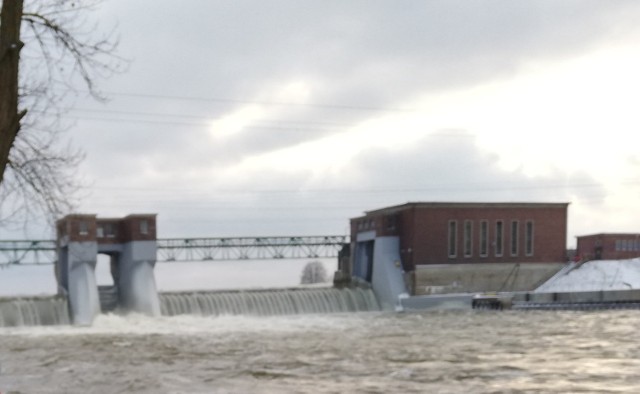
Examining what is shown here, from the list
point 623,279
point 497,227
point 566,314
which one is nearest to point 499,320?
point 566,314

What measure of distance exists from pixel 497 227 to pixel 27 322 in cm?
3767

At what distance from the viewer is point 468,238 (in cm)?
5797

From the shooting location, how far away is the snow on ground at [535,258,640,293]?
58156 millimetres

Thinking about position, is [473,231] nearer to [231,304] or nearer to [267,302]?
[267,302]

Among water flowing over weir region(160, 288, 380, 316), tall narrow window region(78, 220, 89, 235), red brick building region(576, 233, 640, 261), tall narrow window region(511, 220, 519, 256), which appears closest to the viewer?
water flowing over weir region(160, 288, 380, 316)

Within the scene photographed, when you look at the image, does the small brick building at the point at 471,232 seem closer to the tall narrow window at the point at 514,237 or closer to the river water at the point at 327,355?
the tall narrow window at the point at 514,237

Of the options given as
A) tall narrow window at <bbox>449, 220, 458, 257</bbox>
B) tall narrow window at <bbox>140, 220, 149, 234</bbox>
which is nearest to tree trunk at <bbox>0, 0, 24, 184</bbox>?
tall narrow window at <bbox>140, 220, 149, 234</bbox>

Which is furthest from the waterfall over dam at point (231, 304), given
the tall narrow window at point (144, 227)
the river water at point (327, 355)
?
the tall narrow window at point (144, 227)

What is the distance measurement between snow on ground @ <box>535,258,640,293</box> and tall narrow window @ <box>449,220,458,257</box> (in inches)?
328

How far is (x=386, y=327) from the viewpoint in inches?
1610

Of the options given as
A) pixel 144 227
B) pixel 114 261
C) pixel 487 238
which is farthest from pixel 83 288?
pixel 487 238

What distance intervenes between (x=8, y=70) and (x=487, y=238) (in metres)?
54.4

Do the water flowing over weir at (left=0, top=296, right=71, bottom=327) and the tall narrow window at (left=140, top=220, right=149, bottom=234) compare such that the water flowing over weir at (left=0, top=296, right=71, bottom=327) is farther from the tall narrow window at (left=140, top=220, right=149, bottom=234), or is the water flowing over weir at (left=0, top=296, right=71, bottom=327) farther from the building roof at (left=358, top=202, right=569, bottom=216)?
the building roof at (left=358, top=202, right=569, bottom=216)

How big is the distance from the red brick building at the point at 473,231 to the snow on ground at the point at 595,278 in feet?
6.27
